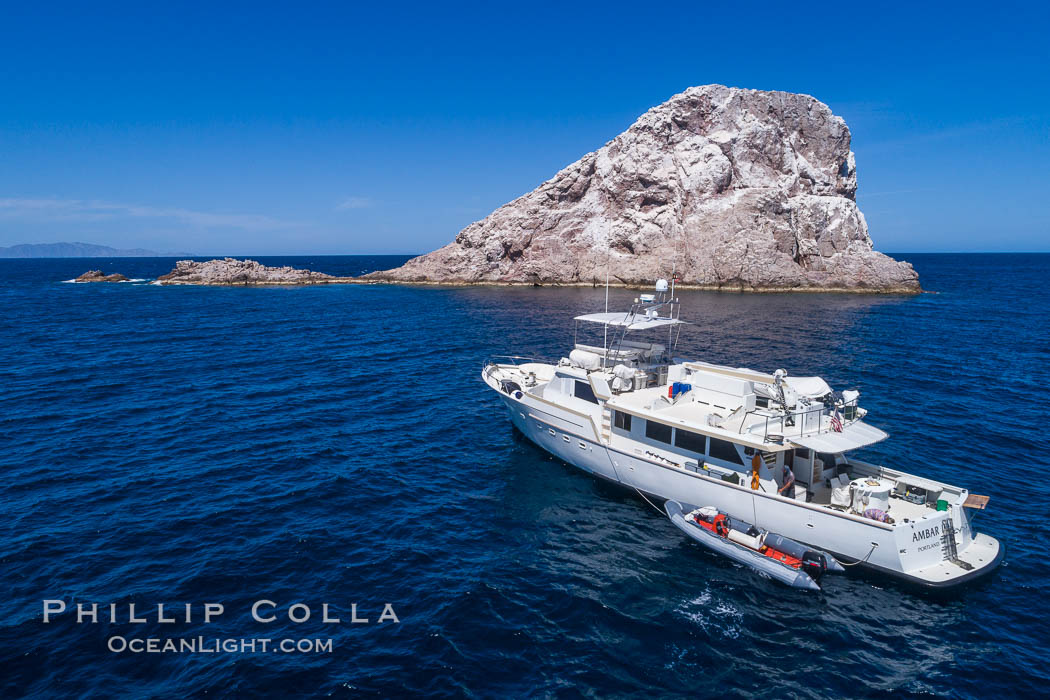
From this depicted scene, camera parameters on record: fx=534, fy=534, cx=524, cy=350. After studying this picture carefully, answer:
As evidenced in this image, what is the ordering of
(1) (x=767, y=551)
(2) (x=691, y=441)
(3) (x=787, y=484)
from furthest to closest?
1. (2) (x=691, y=441)
2. (3) (x=787, y=484)
3. (1) (x=767, y=551)

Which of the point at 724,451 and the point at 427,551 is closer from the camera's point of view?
the point at 427,551

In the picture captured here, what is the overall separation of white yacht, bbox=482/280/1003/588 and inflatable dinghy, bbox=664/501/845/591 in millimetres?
763

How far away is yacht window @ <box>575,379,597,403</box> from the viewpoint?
81.3 feet

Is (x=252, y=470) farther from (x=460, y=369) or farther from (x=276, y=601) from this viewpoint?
(x=460, y=369)

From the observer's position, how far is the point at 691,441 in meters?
20.8

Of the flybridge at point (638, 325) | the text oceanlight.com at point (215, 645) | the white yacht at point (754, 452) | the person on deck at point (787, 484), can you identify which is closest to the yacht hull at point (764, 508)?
the white yacht at point (754, 452)

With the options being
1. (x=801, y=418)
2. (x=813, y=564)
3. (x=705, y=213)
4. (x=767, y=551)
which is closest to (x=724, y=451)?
(x=801, y=418)

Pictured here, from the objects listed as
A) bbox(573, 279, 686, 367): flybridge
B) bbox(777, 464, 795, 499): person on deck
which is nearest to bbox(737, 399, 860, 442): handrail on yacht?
Result: bbox(777, 464, 795, 499): person on deck

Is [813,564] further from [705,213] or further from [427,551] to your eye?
[705,213]

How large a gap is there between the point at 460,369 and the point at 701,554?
26.8 m

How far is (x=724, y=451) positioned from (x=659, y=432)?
8.67 feet

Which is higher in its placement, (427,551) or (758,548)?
(758,548)

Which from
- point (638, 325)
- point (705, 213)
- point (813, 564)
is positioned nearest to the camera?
point (813, 564)

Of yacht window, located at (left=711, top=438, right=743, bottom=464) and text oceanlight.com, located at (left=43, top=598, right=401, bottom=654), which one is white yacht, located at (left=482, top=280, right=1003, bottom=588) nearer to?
yacht window, located at (left=711, top=438, right=743, bottom=464)
